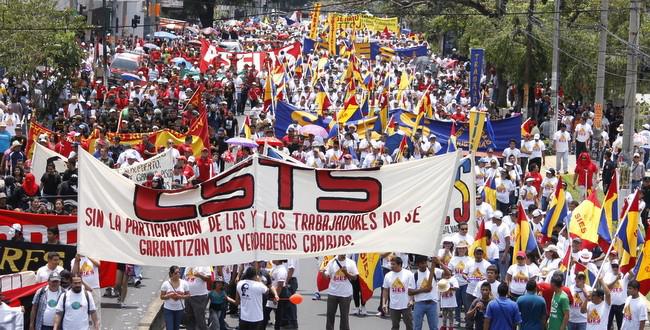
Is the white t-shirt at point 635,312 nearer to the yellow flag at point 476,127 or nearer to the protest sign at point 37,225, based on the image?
the protest sign at point 37,225

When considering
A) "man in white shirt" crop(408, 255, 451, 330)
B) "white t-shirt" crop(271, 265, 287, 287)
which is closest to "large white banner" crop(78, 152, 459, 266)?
"man in white shirt" crop(408, 255, 451, 330)

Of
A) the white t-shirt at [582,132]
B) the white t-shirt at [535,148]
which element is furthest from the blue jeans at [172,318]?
the white t-shirt at [582,132]

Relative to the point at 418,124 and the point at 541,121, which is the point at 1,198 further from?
the point at 541,121

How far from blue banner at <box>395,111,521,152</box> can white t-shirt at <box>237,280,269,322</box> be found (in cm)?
1298

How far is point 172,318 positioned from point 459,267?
11.3 ft

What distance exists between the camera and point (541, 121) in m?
42.3

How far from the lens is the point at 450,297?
17.5m

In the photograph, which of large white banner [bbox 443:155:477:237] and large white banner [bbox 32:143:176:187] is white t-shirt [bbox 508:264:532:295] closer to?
large white banner [bbox 443:155:477:237]

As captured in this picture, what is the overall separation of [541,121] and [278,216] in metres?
29.5

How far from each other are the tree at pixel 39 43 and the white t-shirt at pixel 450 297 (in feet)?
63.5

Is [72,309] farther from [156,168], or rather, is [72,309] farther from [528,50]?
[528,50]

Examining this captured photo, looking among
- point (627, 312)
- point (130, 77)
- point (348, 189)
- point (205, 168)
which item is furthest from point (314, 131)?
point (348, 189)

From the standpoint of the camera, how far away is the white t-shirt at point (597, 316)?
15.8 meters

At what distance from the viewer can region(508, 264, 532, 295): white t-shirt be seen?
1712 centimetres
